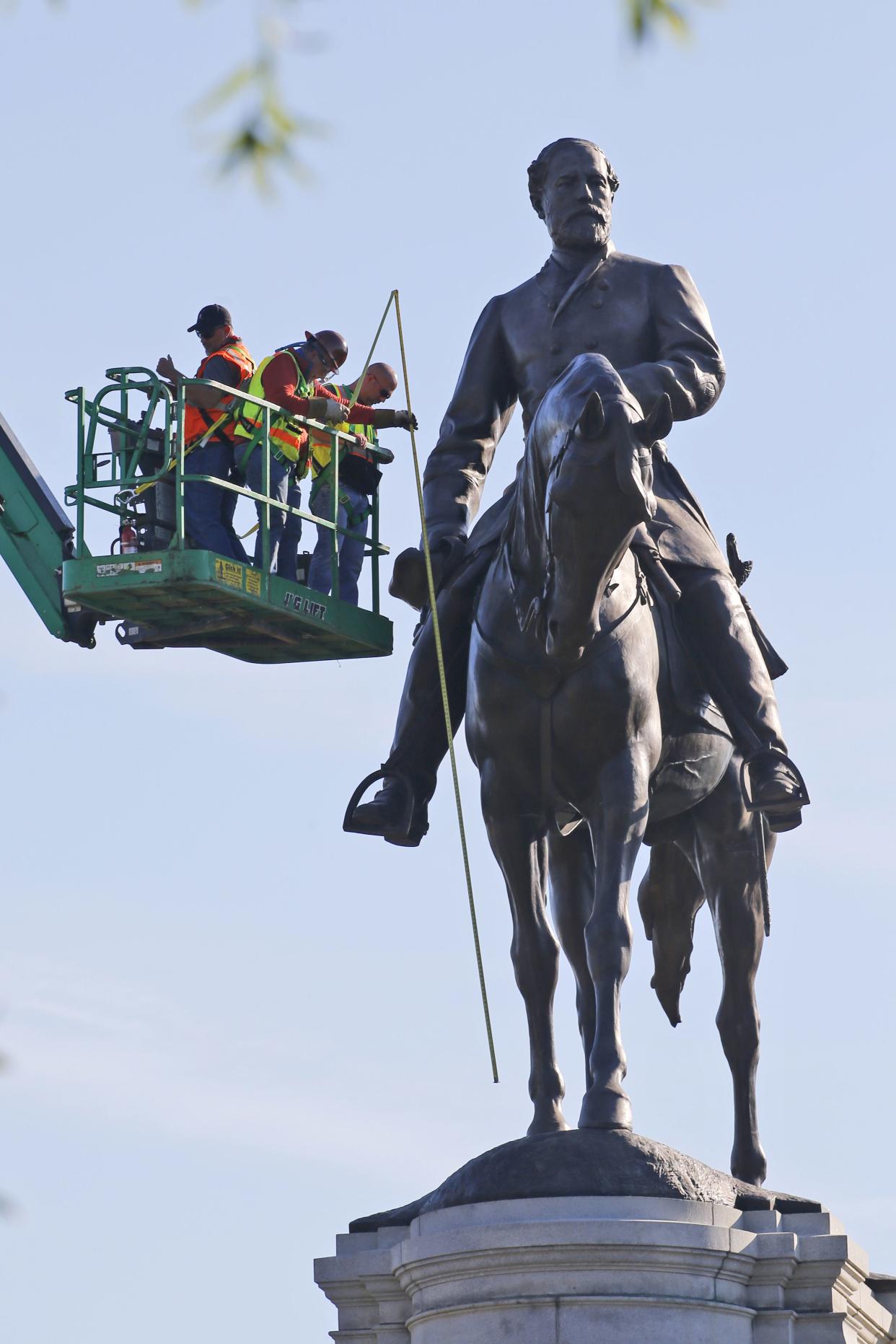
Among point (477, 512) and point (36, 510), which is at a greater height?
point (36, 510)

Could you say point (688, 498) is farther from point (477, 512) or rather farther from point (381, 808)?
point (381, 808)

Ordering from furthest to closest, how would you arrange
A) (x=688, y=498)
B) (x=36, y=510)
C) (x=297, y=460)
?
(x=36, y=510) → (x=297, y=460) → (x=688, y=498)

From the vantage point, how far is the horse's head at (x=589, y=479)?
13.7 m

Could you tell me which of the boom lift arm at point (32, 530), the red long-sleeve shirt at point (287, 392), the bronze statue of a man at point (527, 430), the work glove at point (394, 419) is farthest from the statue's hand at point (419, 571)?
the boom lift arm at point (32, 530)

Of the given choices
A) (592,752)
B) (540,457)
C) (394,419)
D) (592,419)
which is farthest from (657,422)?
(394,419)

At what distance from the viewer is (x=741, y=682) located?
15.7 m

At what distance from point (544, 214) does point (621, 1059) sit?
5.06 m

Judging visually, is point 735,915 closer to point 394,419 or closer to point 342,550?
point 342,550

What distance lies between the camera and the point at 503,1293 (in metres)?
14.1

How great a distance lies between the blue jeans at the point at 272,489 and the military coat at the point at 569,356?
1.16 meters

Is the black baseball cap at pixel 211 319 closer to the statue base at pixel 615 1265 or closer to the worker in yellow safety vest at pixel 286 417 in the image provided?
the worker in yellow safety vest at pixel 286 417

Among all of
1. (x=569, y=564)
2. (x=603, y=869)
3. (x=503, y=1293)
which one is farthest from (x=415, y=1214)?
(x=569, y=564)

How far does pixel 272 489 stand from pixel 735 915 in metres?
3.74

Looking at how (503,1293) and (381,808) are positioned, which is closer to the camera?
(503,1293)
